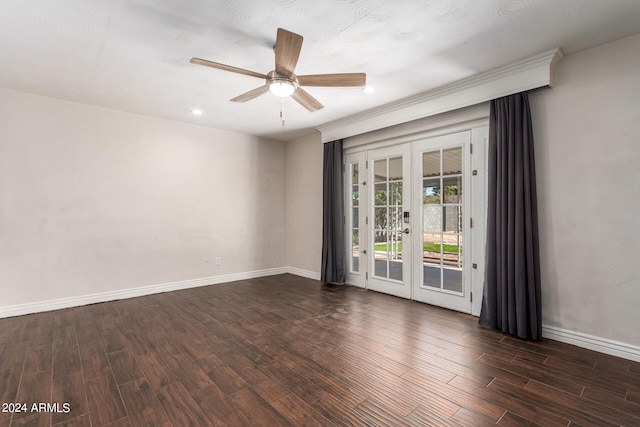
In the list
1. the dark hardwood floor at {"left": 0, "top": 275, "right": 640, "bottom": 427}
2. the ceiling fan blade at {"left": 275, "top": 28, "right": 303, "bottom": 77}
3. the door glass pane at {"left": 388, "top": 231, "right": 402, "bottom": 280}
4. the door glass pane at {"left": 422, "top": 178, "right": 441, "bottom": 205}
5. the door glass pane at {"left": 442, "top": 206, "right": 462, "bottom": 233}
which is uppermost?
the ceiling fan blade at {"left": 275, "top": 28, "right": 303, "bottom": 77}

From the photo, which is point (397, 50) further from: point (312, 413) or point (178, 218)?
point (178, 218)

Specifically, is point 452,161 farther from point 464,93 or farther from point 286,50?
point 286,50

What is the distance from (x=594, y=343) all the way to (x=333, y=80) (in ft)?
10.9

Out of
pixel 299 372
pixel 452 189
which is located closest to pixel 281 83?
pixel 299 372

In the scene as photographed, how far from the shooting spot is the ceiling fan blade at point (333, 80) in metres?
2.58

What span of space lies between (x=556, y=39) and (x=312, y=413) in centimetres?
353

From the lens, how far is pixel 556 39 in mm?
2582

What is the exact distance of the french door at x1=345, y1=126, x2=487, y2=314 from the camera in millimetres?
3607

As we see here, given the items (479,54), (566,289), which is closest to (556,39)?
(479,54)

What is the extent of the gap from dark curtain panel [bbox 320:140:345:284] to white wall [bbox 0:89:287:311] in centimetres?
142

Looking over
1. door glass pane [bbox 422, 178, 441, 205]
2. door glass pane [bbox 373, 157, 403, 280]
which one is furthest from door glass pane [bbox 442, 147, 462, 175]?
door glass pane [bbox 373, 157, 403, 280]

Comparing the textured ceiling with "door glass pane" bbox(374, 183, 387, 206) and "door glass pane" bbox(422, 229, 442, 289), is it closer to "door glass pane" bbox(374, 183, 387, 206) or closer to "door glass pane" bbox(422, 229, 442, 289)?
"door glass pane" bbox(374, 183, 387, 206)

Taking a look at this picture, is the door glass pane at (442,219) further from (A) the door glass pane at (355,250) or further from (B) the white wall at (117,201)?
(B) the white wall at (117,201)

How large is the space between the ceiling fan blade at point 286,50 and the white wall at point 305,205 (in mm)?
3107
